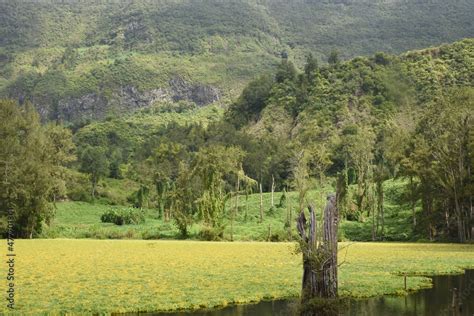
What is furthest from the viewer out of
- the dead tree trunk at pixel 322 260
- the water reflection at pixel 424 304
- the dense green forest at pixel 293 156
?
the dense green forest at pixel 293 156

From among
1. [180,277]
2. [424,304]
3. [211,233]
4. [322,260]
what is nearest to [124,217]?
[211,233]

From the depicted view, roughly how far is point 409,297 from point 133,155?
14513 cm

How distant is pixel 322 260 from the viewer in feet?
73.4

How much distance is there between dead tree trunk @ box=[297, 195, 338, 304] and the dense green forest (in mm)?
16185

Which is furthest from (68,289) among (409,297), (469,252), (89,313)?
(469,252)

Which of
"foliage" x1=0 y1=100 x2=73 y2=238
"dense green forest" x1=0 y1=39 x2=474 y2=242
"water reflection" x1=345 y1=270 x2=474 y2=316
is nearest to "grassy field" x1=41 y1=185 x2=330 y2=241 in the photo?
"dense green forest" x1=0 y1=39 x2=474 y2=242

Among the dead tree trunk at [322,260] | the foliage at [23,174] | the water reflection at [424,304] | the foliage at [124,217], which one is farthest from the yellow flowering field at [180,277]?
the foliage at [124,217]

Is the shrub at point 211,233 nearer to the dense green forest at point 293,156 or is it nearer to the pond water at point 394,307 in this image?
the dense green forest at point 293,156

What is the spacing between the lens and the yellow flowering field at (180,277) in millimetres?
25641

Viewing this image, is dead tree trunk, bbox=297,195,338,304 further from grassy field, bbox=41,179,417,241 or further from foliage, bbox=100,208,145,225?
foliage, bbox=100,208,145,225

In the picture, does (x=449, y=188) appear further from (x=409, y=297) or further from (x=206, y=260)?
(x=409, y=297)

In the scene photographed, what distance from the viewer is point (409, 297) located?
2803 centimetres

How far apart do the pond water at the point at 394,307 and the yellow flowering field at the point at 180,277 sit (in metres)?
1.02

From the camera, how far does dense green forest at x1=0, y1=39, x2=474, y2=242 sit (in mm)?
71000
